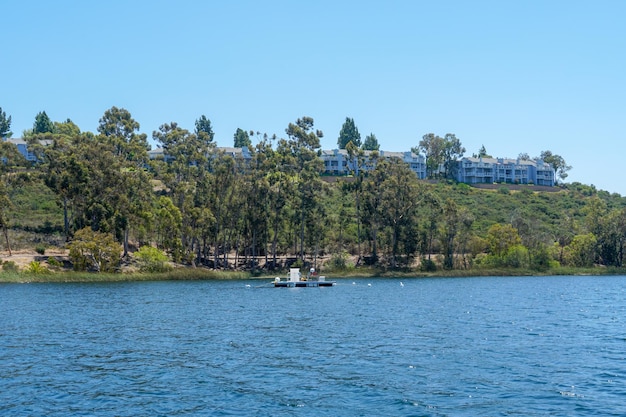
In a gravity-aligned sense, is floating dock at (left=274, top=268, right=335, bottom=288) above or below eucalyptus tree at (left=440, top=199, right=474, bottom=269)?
below

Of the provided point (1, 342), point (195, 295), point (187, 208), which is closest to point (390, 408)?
point (1, 342)

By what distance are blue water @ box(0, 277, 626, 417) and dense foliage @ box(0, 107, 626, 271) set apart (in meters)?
43.3

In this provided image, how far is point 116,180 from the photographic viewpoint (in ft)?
375

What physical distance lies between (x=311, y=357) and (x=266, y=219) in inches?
3475

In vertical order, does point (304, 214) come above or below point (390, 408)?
above

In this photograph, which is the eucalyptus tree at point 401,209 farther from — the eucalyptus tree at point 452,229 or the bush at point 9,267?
the bush at point 9,267

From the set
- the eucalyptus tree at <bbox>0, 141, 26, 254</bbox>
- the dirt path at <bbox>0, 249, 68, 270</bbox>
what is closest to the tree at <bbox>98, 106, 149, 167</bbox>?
the eucalyptus tree at <bbox>0, 141, 26, 254</bbox>

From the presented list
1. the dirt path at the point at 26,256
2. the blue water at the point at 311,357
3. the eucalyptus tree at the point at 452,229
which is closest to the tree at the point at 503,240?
the eucalyptus tree at the point at 452,229

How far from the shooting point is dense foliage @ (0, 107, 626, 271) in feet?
372

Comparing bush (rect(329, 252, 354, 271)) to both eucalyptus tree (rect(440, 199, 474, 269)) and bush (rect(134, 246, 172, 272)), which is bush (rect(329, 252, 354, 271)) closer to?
eucalyptus tree (rect(440, 199, 474, 269))

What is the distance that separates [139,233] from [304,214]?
29937 mm

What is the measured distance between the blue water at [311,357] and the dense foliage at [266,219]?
4333 centimetres

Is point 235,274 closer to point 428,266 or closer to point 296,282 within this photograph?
point 296,282

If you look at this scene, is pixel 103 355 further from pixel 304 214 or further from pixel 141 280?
pixel 304 214
